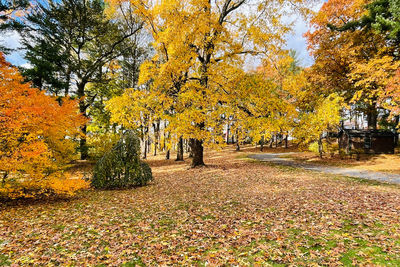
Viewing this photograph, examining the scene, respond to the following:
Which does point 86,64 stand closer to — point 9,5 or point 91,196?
point 9,5

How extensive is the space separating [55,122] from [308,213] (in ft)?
29.5

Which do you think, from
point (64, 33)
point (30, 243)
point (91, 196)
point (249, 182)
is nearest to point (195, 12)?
point (249, 182)

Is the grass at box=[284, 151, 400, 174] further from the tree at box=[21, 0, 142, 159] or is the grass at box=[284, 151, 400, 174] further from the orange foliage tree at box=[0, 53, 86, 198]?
the tree at box=[21, 0, 142, 159]

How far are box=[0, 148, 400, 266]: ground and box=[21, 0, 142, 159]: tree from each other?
995 cm

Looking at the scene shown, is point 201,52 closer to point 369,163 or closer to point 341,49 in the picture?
point 341,49

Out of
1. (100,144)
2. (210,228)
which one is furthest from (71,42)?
(210,228)

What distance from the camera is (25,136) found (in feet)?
22.3

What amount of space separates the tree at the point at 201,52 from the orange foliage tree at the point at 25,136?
5.85m

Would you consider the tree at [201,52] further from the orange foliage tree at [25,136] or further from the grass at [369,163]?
the grass at [369,163]

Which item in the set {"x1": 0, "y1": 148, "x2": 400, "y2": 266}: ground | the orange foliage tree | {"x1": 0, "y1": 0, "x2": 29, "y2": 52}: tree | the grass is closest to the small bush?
the orange foliage tree

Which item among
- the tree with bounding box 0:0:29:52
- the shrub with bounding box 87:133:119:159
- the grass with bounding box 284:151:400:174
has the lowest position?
the grass with bounding box 284:151:400:174

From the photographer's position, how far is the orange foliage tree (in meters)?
6.11

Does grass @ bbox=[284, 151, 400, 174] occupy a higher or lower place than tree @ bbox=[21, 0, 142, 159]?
lower

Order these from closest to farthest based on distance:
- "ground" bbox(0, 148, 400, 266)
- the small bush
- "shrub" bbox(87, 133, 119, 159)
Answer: "ground" bbox(0, 148, 400, 266) < the small bush < "shrub" bbox(87, 133, 119, 159)
